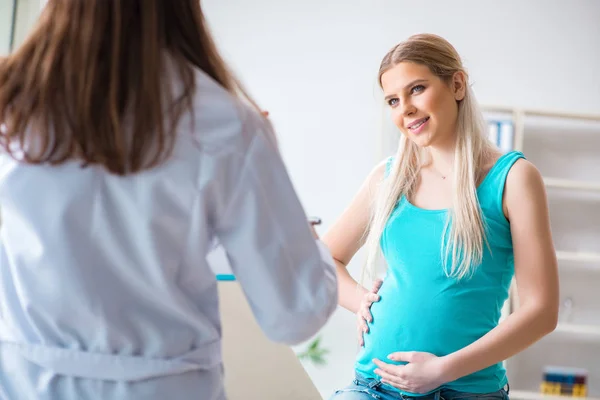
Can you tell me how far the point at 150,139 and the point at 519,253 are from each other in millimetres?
922

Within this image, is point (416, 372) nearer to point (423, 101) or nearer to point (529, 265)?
point (529, 265)

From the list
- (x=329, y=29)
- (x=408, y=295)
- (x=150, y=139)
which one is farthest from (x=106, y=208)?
(x=329, y=29)

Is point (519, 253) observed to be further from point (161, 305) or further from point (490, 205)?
point (161, 305)

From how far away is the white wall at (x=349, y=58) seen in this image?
4156 mm

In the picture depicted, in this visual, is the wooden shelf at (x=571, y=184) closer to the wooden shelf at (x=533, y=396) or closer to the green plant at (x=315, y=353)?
the wooden shelf at (x=533, y=396)

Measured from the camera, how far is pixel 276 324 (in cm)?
80

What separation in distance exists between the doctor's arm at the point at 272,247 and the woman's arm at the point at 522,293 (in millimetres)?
604

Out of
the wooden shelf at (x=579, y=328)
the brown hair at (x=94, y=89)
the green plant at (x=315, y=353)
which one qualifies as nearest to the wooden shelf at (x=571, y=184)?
the wooden shelf at (x=579, y=328)

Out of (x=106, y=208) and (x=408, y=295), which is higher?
(x=106, y=208)

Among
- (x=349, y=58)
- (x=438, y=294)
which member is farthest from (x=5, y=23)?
(x=438, y=294)

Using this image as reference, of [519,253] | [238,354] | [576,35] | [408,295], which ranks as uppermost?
[576,35]

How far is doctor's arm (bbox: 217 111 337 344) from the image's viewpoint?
0.78 meters

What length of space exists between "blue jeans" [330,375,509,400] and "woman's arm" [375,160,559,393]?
0.04m

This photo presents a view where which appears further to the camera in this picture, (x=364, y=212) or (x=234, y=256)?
(x=364, y=212)
